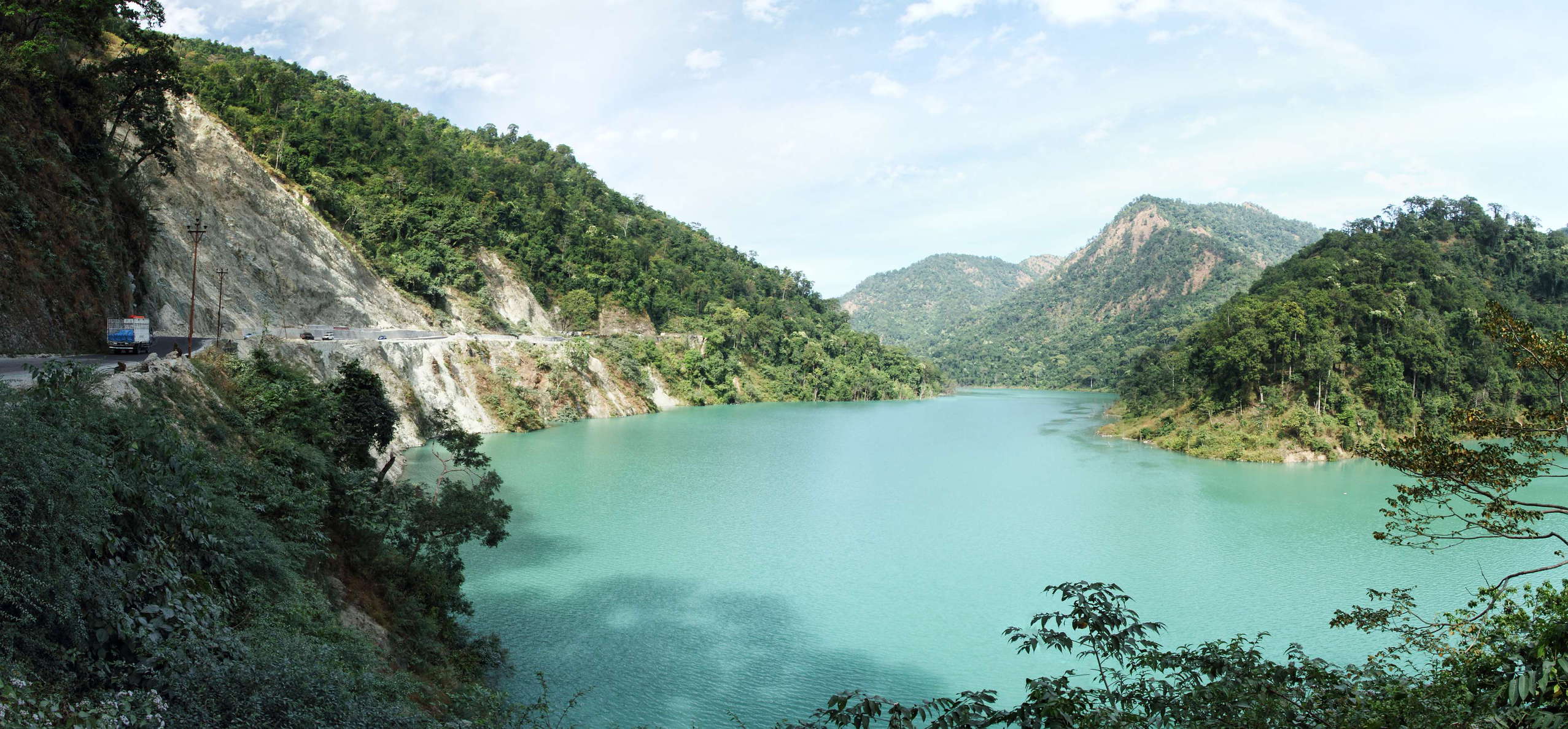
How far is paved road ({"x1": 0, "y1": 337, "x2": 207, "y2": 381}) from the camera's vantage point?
12086mm

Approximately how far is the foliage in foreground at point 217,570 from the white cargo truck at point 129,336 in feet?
13.3

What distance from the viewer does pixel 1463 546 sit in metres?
21.2

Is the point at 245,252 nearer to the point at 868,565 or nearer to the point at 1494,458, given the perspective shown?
the point at 868,565

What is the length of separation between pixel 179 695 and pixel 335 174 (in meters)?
58.8

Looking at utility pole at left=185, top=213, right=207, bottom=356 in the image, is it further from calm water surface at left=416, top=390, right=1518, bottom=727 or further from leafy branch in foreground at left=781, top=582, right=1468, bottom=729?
leafy branch in foreground at left=781, top=582, right=1468, bottom=729

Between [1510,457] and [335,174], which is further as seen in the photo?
[335,174]


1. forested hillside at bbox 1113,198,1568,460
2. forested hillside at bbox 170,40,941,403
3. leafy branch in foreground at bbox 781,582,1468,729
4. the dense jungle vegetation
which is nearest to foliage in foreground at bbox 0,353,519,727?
leafy branch in foreground at bbox 781,582,1468,729

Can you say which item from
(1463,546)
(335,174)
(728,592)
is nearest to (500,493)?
(728,592)

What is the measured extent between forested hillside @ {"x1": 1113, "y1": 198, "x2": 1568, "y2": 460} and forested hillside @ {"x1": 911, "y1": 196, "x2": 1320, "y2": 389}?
51215mm

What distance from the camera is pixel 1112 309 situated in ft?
510

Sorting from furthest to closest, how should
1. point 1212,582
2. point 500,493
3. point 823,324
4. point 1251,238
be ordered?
point 1251,238, point 823,324, point 500,493, point 1212,582

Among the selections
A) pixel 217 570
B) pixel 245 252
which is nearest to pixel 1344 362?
pixel 217 570

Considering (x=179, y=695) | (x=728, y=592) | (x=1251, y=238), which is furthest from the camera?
(x=1251, y=238)

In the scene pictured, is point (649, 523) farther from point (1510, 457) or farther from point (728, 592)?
point (1510, 457)
